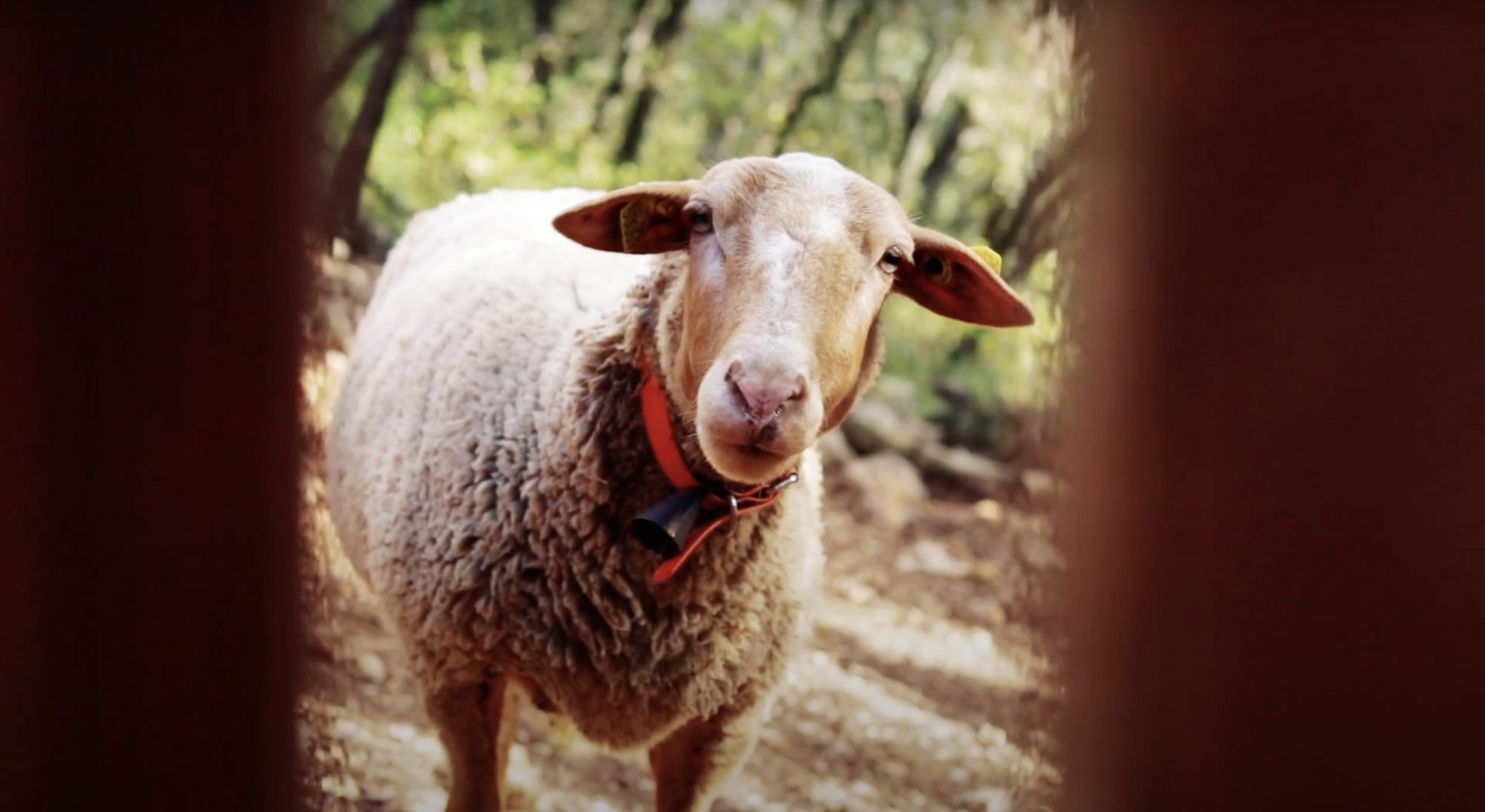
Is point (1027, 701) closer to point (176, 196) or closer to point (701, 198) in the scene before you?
point (701, 198)

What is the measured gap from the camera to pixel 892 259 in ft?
7.39

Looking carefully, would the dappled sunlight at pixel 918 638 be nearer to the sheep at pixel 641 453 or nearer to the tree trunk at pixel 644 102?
the sheep at pixel 641 453

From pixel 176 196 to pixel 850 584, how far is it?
17.0 ft

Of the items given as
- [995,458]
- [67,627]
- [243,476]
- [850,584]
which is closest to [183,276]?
[243,476]

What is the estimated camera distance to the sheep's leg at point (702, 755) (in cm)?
264

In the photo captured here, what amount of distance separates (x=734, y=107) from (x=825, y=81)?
2.01ft

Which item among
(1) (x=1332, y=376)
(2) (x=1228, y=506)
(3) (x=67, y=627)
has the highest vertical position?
(1) (x=1332, y=376)

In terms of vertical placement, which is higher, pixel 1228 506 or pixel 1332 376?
pixel 1332 376

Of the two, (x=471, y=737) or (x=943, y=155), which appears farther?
(x=943, y=155)

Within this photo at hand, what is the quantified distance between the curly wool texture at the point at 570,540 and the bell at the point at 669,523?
0.32 feet

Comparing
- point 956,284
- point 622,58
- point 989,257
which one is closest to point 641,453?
point 956,284

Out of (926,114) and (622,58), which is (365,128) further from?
(926,114)

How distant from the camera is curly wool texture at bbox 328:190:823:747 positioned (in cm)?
240

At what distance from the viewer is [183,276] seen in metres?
1.12
